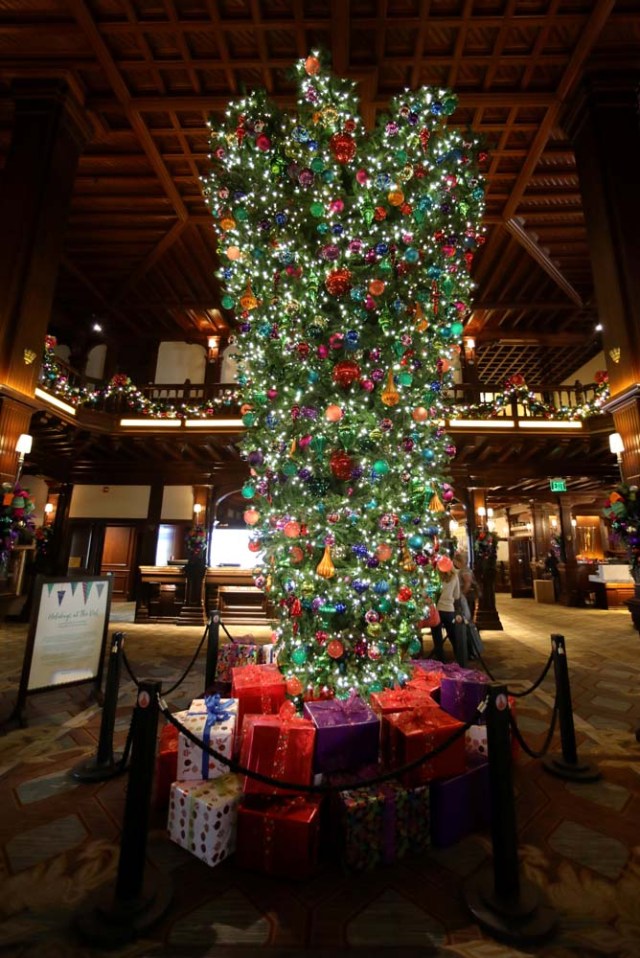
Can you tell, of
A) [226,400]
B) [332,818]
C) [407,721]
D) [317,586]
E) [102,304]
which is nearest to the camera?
[332,818]

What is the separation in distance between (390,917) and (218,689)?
2.27 m

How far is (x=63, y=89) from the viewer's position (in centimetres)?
615

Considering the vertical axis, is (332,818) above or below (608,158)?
below

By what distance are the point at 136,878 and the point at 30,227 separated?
7.21m

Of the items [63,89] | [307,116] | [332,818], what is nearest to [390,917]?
[332,818]

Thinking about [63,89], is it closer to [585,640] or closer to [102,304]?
[102,304]

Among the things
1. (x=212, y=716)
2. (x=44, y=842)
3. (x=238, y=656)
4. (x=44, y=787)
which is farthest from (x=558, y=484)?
(x=44, y=842)

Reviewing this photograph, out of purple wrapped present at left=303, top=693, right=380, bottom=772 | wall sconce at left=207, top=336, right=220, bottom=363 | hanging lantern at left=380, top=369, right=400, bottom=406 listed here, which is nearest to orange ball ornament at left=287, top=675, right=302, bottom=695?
purple wrapped present at left=303, top=693, right=380, bottom=772

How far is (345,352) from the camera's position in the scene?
3.01m

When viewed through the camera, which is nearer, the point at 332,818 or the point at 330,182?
the point at 332,818

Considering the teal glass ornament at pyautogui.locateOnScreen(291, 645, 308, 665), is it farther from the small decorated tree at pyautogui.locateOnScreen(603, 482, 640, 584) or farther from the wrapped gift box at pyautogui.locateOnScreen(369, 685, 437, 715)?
the small decorated tree at pyautogui.locateOnScreen(603, 482, 640, 584)

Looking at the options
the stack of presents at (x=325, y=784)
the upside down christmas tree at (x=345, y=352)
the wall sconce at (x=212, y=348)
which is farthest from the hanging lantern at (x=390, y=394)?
the wall sconce at (x=212, y=348)

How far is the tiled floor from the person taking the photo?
1590mm

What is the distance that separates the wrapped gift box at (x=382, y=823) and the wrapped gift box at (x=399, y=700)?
45 cm
